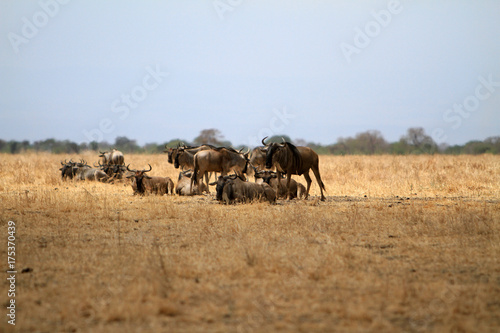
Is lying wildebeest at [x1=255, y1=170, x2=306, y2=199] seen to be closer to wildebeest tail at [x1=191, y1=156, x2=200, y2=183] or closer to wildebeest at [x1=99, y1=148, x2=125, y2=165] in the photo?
wildebeest tail at [x1=191, y1=156, x2=200, y2=183]

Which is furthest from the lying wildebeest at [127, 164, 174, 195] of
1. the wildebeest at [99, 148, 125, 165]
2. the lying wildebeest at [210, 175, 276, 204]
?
the wildebeest at [99, 148, 125, 165]

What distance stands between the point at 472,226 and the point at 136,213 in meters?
7.22

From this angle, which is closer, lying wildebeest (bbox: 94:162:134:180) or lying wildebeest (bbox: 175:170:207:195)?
lying wildebeest (bbox: 175:170:207:195)

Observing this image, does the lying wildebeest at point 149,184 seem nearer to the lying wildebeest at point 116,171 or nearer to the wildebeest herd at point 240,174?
the wildebeest herd at point 240,174

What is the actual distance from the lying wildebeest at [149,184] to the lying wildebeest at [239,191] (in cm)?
347

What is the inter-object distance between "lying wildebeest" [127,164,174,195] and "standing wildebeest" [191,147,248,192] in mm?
1307

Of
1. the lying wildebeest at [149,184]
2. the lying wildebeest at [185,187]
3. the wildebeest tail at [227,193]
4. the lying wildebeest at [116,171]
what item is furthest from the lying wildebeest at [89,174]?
the wildebeest tail at [227,193]

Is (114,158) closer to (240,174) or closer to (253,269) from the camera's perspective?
(240,174)

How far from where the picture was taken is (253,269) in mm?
6305

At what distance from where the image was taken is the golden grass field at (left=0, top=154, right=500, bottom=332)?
469 cm

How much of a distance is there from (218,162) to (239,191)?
8.52ft

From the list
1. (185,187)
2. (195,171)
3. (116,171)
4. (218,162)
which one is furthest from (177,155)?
(116,171)

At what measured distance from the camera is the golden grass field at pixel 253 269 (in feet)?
15.4

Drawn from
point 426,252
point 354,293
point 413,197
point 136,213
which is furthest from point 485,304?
point 413,197
